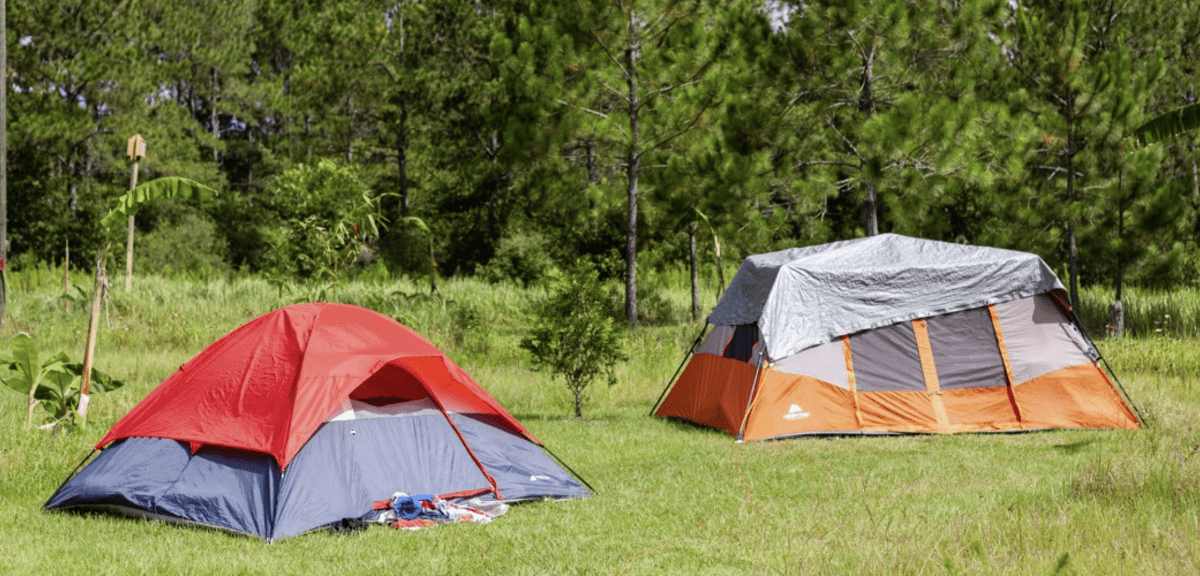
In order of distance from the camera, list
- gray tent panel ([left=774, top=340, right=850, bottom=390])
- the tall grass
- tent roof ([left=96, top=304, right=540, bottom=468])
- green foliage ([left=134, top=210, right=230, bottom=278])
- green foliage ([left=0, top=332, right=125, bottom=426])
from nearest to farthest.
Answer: tent roof ([left=96, top=304, right=540, bottom=468])
green foliage ([left=0, top=332, right=125, bottom=426])
gray tent panel ([left=774, top=340, right=850, bottom=390])
the tall grass
green foliage ([left=134, top=210, right=230, bottom=278])

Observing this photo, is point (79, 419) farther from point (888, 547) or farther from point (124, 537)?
point (888, 547)

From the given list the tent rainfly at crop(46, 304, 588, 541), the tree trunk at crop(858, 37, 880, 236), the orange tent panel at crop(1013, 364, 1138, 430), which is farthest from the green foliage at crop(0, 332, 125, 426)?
the tree trunk at crop(858, 37, 880, 236)

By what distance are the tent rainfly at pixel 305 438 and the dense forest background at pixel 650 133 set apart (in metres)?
9.81

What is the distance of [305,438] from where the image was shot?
6652mm

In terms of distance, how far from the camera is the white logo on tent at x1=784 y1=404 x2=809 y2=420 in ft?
32.8

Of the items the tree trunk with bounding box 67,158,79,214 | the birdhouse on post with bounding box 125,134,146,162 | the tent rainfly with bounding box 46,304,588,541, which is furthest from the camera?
the tree trunk with bounding box 67,158,79,214

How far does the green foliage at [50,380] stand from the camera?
8.71 meters

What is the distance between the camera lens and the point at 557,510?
707 centimetres

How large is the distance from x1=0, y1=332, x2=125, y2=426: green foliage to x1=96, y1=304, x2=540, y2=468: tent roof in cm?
210

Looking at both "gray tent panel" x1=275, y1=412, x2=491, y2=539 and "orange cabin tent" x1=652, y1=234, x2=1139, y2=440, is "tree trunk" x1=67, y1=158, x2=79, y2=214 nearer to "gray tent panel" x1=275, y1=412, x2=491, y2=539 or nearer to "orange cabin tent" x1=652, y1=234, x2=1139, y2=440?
"orange cabin tent" x1=652, y1=234, x2=1139, y2=440

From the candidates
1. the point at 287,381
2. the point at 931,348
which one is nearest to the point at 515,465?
the point at 287,381

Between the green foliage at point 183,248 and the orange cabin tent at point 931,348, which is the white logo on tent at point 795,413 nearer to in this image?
the orange cabin tent at point 931,348

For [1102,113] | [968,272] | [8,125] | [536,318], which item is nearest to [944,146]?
[1102,113]

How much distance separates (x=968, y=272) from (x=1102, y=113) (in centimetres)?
857
